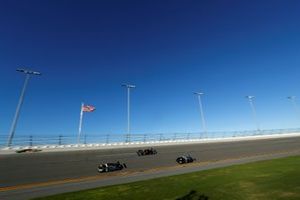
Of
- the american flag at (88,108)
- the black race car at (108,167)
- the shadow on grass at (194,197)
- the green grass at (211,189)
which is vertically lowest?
the shadow on grass at (194,197)

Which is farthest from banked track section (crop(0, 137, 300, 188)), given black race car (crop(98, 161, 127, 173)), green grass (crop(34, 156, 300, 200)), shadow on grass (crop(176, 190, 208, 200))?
shadow on grass (crop(176, 190, 208, 200))

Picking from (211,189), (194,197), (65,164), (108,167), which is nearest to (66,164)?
(65,164)

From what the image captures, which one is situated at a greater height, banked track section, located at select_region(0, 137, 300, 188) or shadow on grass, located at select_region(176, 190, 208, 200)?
banked track section, located at select_region(0, 137, 300, 188)

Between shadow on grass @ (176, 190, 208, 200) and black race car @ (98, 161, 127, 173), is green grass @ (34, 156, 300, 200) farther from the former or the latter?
black race car @ (98, 161, 127, 173)

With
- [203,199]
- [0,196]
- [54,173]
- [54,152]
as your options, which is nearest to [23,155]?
[54,152]

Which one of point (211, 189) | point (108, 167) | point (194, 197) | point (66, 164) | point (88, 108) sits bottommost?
point (194, 197)

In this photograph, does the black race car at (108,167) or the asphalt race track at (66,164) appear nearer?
the asphalt race track at (66,164)

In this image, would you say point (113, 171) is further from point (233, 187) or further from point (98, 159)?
point (233, 187)

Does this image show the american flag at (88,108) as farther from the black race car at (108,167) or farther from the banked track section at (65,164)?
the black race car at (108,167)

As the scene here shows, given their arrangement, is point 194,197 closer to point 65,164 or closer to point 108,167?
point 108,167

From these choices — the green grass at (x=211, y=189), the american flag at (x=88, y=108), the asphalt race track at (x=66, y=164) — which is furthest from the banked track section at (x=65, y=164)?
the american flag at (x=88, y=108)

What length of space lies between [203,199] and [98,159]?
20.5 metres

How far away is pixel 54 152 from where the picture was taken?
3331cm

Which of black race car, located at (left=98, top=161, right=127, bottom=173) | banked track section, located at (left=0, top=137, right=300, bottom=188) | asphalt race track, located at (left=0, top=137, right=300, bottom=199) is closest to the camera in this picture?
banked track section, located at (left=0, top=137, right=300, bottom=188)
